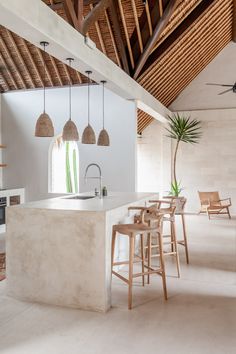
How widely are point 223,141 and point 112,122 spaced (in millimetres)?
4480

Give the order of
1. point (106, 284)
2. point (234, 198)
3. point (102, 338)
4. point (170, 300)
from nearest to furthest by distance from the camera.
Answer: point (102, 338) < point (106, 284) < point (170, 300) < point (234, 198)

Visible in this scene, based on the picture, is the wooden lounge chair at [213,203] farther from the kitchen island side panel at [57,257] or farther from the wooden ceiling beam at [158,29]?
the kitchen island side panel at [57,257]

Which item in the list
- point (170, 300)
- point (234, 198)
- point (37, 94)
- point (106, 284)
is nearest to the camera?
point (106, 284)

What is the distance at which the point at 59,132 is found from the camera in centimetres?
720

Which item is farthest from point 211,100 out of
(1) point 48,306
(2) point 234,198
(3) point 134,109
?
(1) point 48,306

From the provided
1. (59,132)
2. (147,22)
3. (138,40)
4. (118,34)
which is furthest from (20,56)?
(147,22)

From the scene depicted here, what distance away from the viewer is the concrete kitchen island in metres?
3.35

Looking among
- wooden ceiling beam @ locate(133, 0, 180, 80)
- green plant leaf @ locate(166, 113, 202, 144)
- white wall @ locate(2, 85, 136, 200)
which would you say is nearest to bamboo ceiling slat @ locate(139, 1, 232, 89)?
wooden ceiling beam @ locate(133, 0, 180, 80)

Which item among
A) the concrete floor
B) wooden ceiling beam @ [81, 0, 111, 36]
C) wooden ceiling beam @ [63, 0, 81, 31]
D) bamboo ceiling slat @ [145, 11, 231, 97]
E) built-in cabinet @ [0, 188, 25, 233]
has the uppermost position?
bamboo ceiling slat @ [145, 11, 231, 97]

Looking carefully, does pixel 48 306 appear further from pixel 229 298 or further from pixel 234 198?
pixel 234 198

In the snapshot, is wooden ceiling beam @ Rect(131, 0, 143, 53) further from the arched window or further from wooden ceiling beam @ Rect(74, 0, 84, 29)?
the arched window

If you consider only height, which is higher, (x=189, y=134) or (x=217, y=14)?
(x=217, y=14)

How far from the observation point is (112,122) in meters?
6.91

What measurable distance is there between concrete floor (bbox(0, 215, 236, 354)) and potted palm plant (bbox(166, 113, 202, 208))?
19.3ft
